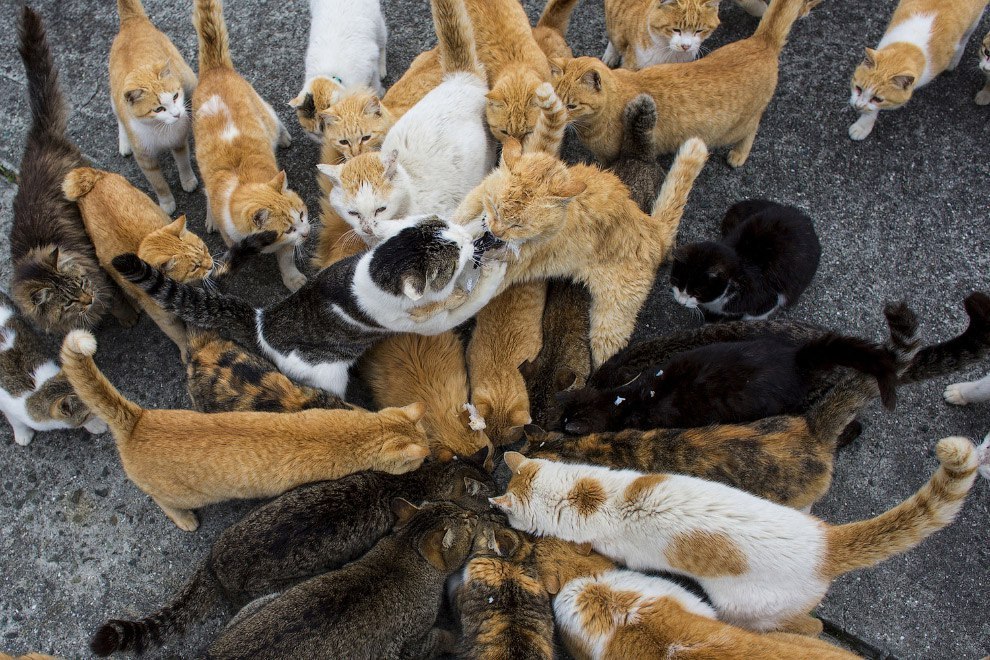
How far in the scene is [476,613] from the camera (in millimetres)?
2566

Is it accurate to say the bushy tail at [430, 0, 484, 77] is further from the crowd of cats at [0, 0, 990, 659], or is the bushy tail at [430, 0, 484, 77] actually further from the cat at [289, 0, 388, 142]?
the cat at [289, 0, 388, 142]

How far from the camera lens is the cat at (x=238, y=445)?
8.42ft

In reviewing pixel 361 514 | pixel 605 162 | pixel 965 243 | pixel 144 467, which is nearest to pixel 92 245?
pixel 144 467

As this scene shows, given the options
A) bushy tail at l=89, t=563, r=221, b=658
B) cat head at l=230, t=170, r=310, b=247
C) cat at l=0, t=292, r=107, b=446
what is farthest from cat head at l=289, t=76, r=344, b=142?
bushy tail at l=89, t=563, r=221, b=658

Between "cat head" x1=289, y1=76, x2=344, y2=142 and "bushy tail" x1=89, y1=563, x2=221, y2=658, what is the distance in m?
2.25

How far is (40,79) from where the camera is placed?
3.35m

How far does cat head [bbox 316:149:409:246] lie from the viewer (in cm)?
312

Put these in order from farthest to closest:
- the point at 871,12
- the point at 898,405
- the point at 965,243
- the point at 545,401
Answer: the point at 871,12 < the point at 965,243 < the point at 898,405 < the point at 545,401

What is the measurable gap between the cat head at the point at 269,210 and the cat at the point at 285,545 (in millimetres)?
1261

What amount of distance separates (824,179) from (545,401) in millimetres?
2251

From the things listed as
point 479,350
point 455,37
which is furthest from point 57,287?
point 455,37

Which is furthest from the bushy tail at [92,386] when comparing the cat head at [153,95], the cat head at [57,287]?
the cat head at [153,95]

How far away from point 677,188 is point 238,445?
2403mm

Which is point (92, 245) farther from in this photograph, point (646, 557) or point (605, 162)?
point (646, 557)
